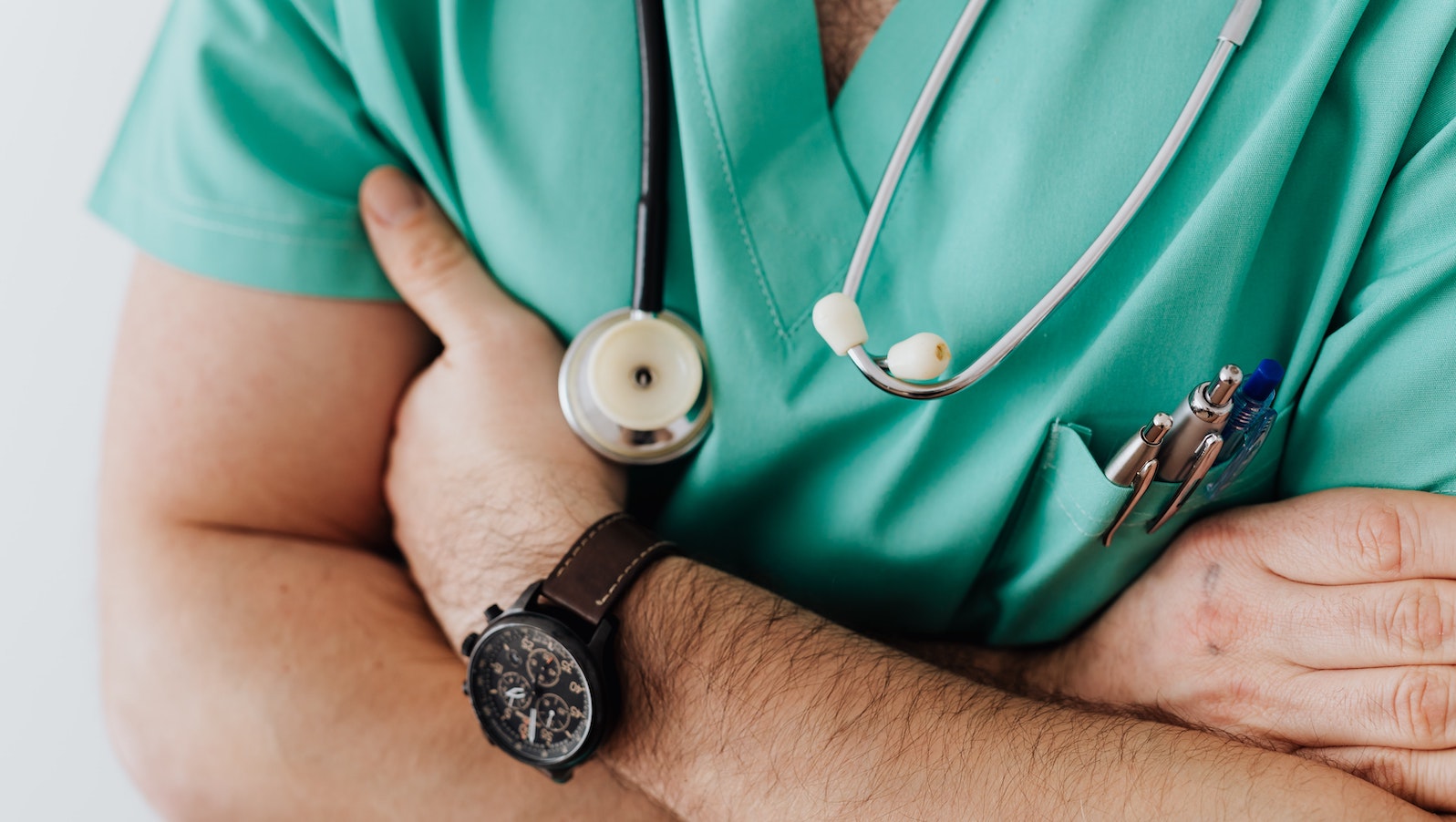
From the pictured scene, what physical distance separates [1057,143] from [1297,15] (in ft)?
0.61

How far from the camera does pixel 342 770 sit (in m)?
0.82

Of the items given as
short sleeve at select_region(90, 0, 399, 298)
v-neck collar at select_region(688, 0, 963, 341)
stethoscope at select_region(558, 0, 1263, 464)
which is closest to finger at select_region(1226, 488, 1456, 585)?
stethoscope at select_region(558, 0, 1263, 464)

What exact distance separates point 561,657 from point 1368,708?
0.57 m

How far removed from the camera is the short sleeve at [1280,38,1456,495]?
62 cm

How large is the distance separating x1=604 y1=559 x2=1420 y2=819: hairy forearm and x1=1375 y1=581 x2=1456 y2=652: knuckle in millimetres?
101

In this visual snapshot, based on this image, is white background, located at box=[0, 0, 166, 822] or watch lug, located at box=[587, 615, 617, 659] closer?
watch lug, located at box=[587, 615, 617, 659]

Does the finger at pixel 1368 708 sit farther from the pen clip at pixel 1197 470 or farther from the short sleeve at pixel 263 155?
the short sleeve at pixel 263 155

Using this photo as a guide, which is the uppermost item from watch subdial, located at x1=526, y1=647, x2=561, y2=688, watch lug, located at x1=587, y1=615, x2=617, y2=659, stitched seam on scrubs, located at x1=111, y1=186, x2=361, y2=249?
stitched seam on scrubs, located at x1=111, y1=186, x2=361, y2=249

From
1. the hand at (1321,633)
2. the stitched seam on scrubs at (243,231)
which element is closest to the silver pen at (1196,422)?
the hand at (1321,633)

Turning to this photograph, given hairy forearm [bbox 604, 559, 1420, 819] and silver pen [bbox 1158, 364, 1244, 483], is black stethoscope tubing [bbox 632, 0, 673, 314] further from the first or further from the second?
silver pen [bbox 1158, 364, 1244, 483]

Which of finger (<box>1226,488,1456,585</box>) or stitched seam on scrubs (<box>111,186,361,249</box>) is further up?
stitched seam on scrubs (<box>111,186,361,249</box>)

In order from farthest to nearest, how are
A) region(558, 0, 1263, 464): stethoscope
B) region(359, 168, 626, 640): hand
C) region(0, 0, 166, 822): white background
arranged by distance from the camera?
region(0, 0, 166, 822): white background < region(359, 168, 626, 640): hand < region(558, 0, 1263, 464): stethoscope

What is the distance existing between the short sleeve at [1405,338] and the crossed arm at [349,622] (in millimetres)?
282

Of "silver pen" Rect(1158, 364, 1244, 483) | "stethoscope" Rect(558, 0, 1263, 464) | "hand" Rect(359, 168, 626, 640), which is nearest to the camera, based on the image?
A: "silver pen" Rect(1158, 364, 1244, 483)
